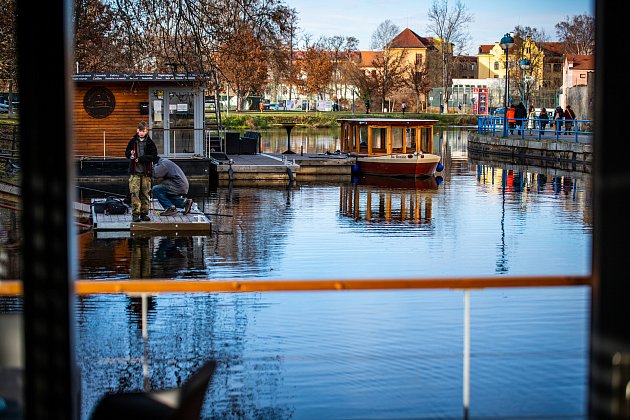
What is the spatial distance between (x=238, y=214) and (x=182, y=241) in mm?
5124

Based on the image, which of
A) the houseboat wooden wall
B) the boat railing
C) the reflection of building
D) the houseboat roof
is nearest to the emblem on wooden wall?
the houseboat wooden wall

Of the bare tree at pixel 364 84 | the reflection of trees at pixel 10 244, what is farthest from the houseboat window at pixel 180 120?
the bare tree at pixel 364 84

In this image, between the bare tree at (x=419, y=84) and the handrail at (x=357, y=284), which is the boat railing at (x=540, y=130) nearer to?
the bare tree at (x=419, y=84)

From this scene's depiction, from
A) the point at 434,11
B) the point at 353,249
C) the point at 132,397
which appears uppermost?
the point at 434,11

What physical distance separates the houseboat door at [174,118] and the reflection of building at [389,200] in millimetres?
5003

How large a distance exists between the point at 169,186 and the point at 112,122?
12.5 m

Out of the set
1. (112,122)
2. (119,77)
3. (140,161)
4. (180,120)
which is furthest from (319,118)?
(140,161)

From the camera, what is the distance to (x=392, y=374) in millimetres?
9281

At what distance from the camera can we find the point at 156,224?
61.0 feet

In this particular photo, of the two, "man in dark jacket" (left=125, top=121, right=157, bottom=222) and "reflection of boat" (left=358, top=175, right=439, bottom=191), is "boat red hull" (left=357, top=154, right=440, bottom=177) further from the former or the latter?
"man in dark jacket" (left=125, top=121, right=157, bottom=222)

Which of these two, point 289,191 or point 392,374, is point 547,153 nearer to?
point 289,191

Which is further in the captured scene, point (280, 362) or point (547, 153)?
point (547, 153)

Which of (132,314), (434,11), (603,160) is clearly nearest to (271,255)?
(132,314)

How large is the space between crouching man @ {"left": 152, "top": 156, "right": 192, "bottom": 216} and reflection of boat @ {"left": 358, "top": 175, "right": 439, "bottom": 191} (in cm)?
1236
